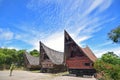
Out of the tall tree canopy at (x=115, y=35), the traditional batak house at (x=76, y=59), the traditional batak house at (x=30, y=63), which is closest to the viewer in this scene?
the tall tree canopy at (x=115, y=35)

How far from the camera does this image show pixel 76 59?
34531 millimetres

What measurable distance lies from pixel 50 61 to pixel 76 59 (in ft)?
35.0

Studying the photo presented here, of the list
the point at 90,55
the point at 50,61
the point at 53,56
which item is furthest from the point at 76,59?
the point at 53,56

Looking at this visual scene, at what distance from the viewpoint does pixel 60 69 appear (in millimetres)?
46094

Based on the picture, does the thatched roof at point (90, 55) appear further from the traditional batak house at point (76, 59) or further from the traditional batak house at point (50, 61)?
the traditional batak house at point (50, 61)

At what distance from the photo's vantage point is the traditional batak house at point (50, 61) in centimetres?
4347

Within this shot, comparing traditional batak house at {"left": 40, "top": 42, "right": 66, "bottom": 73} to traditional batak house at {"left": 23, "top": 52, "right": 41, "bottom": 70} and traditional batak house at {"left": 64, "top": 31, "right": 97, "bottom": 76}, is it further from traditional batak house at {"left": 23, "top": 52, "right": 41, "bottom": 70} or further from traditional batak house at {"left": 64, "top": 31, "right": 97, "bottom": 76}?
traditional batak house at {"left": 23, "top": 52, "right": 41, "bottom": 70}

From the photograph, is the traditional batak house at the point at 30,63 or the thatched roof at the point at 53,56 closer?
the thatched roof at the point at 53,56

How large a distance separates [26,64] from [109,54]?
35.9 meters

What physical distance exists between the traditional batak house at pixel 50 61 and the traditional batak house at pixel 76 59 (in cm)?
770

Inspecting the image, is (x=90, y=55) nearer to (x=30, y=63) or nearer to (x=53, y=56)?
(x=53, y=56)

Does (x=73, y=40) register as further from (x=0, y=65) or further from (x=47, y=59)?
(x=0, y=65)

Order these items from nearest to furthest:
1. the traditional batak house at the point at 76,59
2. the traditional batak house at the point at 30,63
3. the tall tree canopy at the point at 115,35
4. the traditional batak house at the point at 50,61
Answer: the tall tree canopy at the point at 115,35 → the traditional batak house at the point at 76,59 → the traditional batak house at the point at 50,61 → the traditional batak house at the point at 30,63

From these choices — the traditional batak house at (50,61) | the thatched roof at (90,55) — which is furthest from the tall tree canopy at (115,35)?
the traditional batak house at (50,61)
